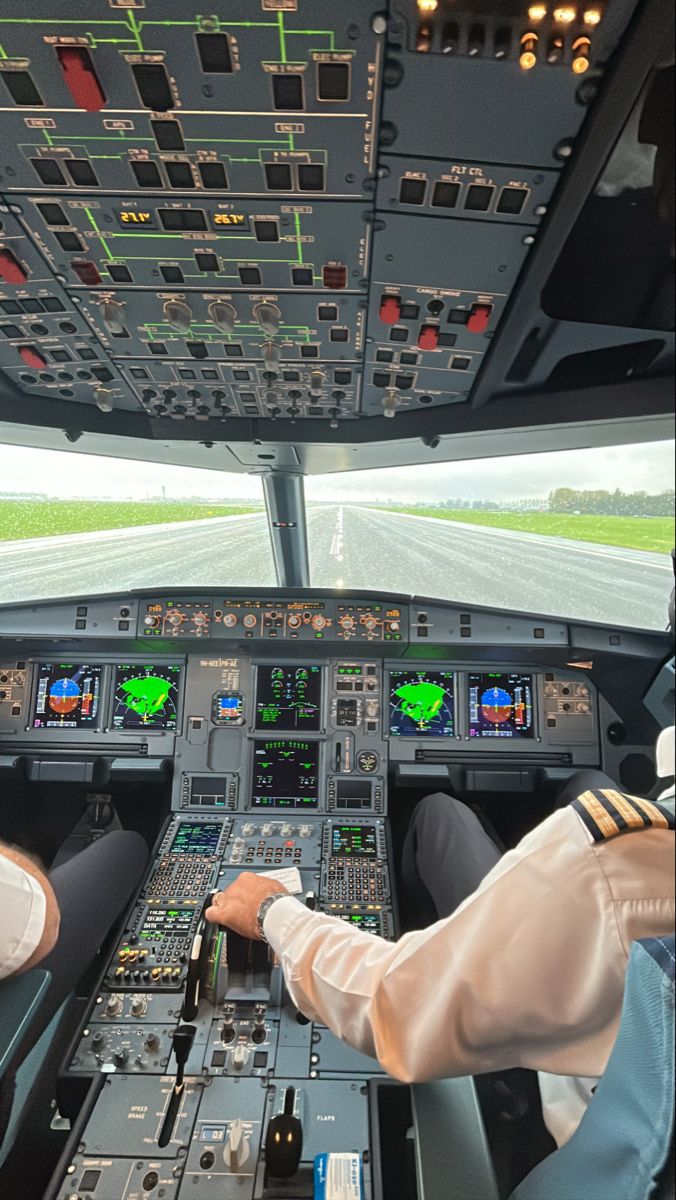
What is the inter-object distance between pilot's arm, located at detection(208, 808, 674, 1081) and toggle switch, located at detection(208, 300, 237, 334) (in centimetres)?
144

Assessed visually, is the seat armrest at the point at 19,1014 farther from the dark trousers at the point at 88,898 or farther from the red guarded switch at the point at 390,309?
the red guarded switch at the point at 390,309

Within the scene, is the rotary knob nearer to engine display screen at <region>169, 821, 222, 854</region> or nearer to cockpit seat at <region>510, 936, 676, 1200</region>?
cockpit seat at <region>510, 936, 676, 1200</region>

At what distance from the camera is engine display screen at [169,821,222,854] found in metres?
2.73

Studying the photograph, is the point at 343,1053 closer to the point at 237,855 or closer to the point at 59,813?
the point at 237,855

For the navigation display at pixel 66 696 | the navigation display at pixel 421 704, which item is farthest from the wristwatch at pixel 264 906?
the navigation display at pixel 66 696

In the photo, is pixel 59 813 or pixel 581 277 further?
pixel 59 813

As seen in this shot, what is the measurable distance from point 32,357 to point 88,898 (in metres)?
1.66

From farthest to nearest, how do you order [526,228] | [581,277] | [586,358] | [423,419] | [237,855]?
[237,855], [423,419], [586,358], [581,277], [526,228]

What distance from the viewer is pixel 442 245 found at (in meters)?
1.42

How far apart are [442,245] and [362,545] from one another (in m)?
2.11

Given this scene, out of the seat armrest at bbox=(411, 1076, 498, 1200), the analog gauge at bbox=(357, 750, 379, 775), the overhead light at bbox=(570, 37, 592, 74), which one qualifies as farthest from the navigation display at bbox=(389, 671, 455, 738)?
the overhead light at bbox=(570, 37, 592, 74)

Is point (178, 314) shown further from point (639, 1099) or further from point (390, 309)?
point (639, 1099)

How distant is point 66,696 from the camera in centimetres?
331

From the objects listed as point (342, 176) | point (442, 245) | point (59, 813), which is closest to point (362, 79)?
point (342, 176)
